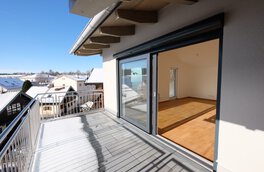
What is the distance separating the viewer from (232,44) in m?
1.45

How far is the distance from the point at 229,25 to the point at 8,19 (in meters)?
10.3

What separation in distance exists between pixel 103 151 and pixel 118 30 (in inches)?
99.1

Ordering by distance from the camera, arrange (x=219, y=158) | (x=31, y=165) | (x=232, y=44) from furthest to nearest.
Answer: (x=31, y=165)
(x=219, y=158)
(x=232, y=44)

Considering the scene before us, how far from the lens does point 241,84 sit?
4.63 ft

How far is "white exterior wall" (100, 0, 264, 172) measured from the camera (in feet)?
4.21

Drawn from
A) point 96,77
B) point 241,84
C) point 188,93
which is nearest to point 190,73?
point 188,93

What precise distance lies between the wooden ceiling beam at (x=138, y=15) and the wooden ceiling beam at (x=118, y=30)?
0.67m

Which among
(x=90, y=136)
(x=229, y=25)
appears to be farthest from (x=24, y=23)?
(x=229, y=25)

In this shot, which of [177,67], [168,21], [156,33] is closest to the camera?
[168,21]

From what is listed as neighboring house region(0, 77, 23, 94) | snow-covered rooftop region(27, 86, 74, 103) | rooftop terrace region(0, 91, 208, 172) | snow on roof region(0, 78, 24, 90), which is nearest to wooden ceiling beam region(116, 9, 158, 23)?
rooftop terrace region(0, 91, 208, 172)

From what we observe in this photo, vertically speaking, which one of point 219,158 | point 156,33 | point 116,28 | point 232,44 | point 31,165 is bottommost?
point 31,165

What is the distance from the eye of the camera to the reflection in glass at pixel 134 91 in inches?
120

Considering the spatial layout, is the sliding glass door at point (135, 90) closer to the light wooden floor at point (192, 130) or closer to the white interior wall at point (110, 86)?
the white interior wall at point (110, 86)

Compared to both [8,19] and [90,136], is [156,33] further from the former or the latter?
[8,19]
